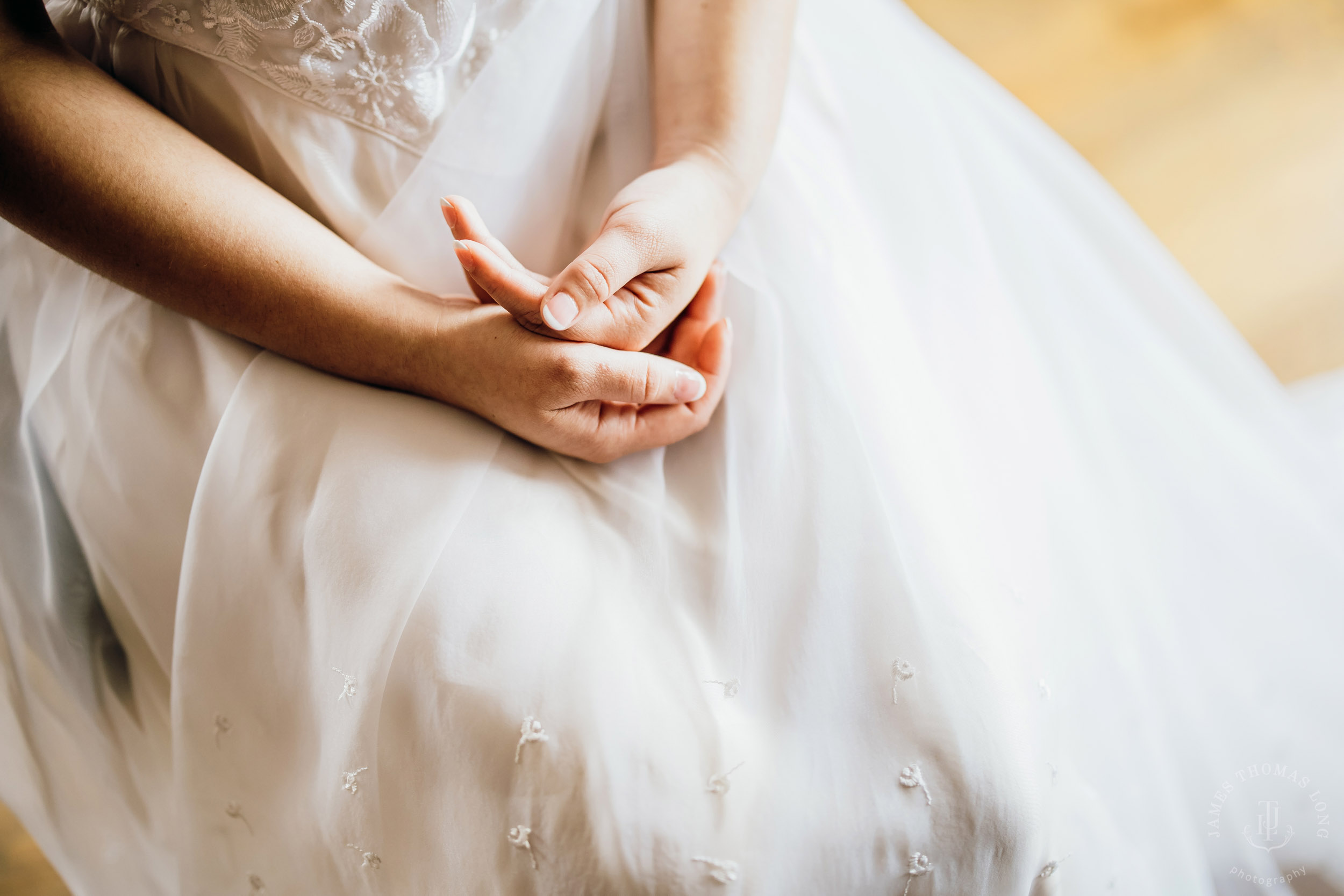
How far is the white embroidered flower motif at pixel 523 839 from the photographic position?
433mm

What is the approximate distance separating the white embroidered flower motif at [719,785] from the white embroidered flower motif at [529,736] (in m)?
0.10

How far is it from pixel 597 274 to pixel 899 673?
0.33m

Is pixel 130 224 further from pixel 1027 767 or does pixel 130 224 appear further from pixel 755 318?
pixel 1027 767

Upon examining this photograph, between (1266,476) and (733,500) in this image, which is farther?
(1266,476)

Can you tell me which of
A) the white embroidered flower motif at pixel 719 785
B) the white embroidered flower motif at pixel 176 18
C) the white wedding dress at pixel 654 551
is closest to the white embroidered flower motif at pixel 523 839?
the white wedding dress at pixel 654 551

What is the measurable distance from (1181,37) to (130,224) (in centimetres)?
185

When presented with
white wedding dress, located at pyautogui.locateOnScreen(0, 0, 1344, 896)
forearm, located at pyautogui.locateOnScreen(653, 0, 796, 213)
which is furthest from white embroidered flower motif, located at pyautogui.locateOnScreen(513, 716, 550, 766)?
forearm, located at pyautogui.locateOnScreen(653, 0, 796, 213)

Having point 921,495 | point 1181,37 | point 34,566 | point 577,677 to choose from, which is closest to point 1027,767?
point 921,495

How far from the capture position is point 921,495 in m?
0.51

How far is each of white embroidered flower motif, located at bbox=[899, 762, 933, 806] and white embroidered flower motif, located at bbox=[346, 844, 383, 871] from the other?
35 centimetres

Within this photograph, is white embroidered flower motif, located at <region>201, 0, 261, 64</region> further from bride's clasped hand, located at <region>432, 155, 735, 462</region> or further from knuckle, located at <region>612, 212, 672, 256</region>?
knuckle, located at <region>612, 212, 672, 256</region>

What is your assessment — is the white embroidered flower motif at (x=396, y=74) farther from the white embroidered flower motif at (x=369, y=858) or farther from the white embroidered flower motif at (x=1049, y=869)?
the white embroidered flower motif at (x=1049, y=869)

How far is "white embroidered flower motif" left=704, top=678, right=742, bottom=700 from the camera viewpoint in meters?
0.47

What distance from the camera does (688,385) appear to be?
55 cm
